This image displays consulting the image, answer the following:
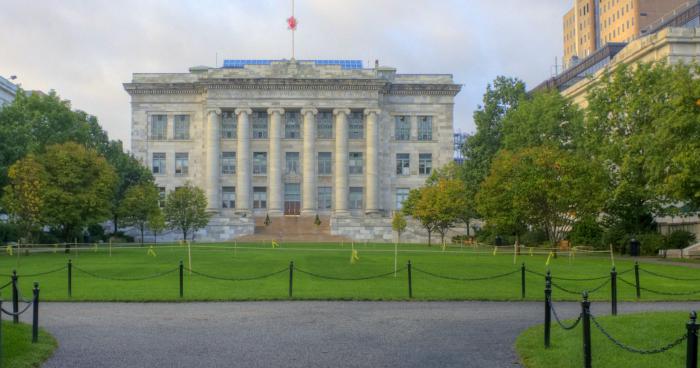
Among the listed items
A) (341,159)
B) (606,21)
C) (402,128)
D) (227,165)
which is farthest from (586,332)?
(606,21)

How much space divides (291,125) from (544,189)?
55.1m

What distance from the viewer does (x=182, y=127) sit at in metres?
99.1

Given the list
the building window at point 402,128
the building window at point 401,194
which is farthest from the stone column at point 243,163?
the building window at point 401,194

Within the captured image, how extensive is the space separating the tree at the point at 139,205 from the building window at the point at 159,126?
28.6m

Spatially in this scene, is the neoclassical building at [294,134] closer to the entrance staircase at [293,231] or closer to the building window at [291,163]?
the building window at [291,163]

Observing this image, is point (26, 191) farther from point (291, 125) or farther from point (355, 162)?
point (355, 162)

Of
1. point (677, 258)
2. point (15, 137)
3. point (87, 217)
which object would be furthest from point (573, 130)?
point (15, 137)

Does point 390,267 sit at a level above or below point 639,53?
below

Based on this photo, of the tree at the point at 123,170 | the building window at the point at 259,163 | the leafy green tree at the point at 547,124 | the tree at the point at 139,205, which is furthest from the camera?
Answer: the building window at the point at 259,163

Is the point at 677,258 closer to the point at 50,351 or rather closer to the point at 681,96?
the point at 681,96

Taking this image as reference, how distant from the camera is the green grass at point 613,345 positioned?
12562 millimetres

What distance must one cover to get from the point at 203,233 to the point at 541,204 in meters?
47.5

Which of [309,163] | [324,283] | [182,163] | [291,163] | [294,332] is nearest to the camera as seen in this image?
[294,332]

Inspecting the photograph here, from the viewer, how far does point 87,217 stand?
180ft
